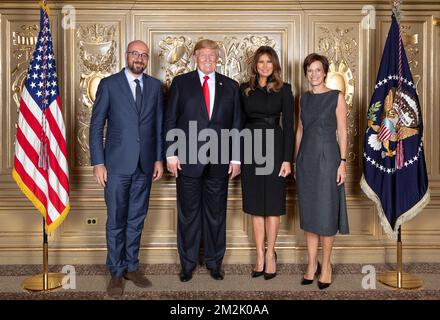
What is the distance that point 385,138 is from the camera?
3479 mm

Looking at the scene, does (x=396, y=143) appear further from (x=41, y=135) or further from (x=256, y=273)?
(x=41, y=135)

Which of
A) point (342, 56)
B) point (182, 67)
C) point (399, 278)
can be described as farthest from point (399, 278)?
point (182, 67)

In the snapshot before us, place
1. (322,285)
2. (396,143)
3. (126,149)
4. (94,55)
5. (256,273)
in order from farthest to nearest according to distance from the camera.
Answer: (94,55) → (256,273) → (396,143) → (322,285) → (126,149)

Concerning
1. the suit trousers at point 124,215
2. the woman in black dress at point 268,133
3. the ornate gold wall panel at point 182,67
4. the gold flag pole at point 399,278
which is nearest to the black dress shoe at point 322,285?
the gold flag pole at point 399,278

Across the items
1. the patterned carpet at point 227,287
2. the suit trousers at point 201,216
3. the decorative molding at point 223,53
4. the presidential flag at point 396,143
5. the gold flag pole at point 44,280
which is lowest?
the patterned carpet at point 227,287

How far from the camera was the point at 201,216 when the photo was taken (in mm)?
3617

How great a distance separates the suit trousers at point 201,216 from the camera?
11.4 feet

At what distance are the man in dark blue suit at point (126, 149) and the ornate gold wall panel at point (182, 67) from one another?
0.69m

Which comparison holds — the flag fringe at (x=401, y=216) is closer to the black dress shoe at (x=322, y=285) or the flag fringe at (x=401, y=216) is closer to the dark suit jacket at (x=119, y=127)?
the black dress shoe at (x=322, y=285)

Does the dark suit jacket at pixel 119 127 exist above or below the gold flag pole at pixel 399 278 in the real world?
above

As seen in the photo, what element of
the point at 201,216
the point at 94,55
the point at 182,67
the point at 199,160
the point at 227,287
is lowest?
the point at 227,287

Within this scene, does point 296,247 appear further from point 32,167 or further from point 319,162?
point 32,167

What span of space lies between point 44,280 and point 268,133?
195cm

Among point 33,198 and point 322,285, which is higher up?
point 33,198
